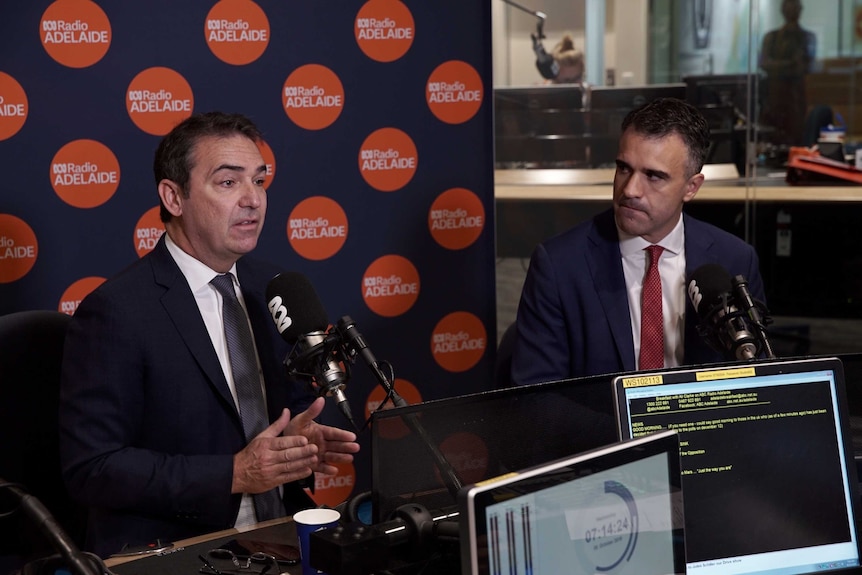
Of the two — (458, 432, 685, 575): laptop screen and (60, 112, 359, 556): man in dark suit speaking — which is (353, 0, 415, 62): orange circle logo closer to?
(60, 112, 359, 556): man in dark suit speaking

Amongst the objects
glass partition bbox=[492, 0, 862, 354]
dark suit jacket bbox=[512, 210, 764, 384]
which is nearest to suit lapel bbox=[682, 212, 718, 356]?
dark suit jacket bbox=[512, 210, 764, 384]

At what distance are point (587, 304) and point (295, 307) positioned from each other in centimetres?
89

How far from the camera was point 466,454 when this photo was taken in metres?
1.54

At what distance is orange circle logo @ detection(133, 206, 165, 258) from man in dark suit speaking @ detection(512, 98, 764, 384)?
1280mm

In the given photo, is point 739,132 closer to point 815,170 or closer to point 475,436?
point 815,170

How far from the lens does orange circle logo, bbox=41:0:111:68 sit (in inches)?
117

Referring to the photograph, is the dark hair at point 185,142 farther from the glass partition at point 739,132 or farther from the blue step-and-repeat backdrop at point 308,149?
the glass partition at point 739,132

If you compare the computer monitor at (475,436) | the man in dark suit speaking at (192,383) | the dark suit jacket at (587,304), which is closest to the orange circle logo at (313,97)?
the man in dark suit speaking at (192,383)

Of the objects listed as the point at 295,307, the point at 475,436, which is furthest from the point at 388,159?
the point at 475,436

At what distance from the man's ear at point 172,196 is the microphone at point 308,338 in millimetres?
481

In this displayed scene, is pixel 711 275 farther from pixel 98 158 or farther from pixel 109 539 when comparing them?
pixel 98 158

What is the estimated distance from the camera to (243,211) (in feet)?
7.61

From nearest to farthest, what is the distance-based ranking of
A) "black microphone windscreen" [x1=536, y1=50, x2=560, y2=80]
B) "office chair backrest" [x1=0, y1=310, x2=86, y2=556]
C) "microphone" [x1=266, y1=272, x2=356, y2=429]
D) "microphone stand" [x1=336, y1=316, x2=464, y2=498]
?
"microphone stand" [x1=336, y1=316, x2=464, y2=498]
"microphone" [x1=266, y1=272, x2=356, y2=429]
"office chair backrest" [x1=0, y1=310, x2=86, y2=556]
"black microphone windscreen" [x1=536, y1=50, x2=560, y2=80]

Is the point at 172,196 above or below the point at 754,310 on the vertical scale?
above
